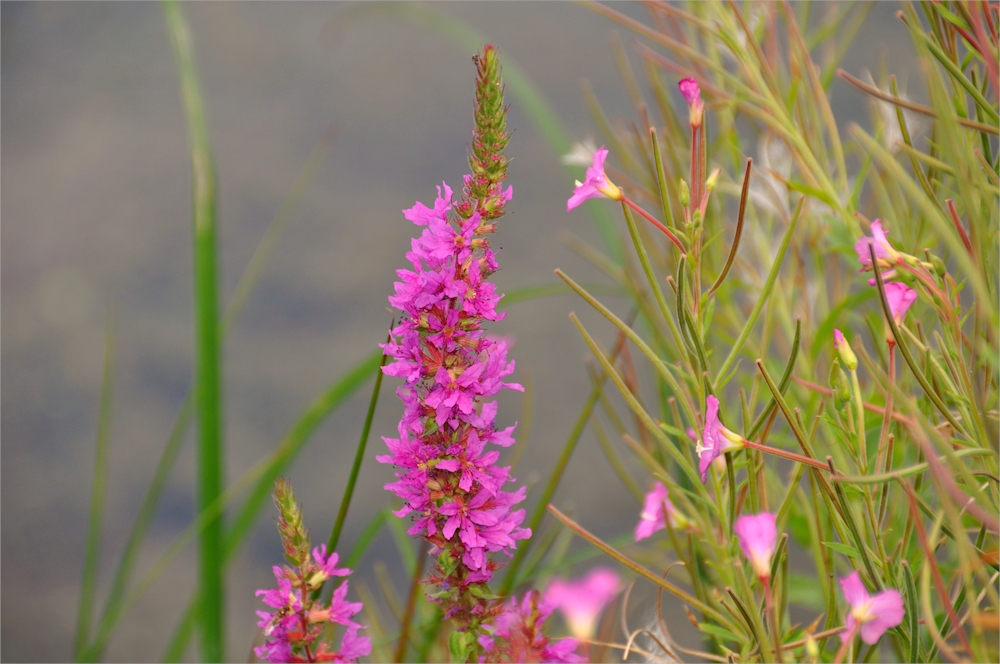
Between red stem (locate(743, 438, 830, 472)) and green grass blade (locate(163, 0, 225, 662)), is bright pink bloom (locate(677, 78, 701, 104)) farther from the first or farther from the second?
green grass blade (locate(163, 0, 225, 662))

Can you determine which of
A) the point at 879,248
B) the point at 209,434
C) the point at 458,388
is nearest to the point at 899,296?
the point at 879,248

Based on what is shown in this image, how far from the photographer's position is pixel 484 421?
210 millimetres

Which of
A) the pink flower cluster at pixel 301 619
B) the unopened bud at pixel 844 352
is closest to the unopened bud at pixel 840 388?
the unopened bud at pixel 844 352

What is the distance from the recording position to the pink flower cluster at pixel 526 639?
0.68 ft

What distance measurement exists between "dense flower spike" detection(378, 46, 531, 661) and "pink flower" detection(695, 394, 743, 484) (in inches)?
2.0

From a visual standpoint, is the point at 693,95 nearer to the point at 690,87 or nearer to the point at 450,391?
the point at 690,87

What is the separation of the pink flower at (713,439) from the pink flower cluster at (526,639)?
0.06 meters

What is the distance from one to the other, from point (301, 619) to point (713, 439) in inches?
4.9

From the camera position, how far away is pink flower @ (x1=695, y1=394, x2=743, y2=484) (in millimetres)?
188

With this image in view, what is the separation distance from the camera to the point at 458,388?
0.20 meters

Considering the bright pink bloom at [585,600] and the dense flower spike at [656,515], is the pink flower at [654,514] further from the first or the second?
the bright pink bloom at [585,600]

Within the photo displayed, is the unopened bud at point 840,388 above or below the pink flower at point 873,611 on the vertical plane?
above

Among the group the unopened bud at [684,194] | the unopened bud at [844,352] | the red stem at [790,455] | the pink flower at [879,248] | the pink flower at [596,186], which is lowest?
the red stem at [790,455]

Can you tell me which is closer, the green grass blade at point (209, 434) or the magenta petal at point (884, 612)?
the magenta petal at point (884, 612)
